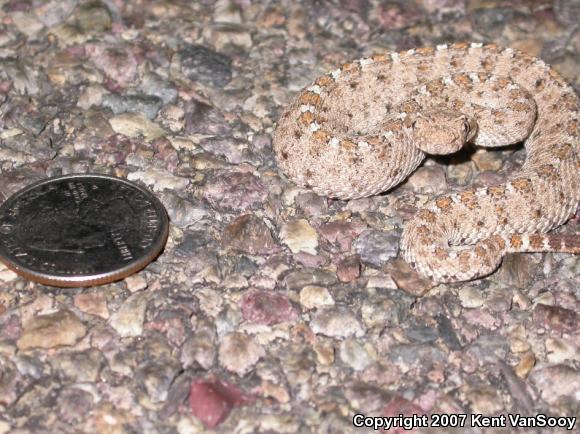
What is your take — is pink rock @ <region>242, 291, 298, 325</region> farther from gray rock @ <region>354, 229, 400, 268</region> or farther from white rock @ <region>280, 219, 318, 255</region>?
gray rock @ <region>354, 229, 400, 268</region>

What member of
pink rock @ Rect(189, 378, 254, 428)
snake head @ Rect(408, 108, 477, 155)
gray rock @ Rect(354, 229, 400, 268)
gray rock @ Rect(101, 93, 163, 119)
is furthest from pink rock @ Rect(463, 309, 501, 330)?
gray rock @ Rect(101, 93, 163, 119)

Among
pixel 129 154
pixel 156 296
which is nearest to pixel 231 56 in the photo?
pixel 129 154

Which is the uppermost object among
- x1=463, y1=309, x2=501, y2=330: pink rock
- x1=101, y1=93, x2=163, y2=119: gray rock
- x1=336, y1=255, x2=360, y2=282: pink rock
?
x1=463, y1=309, x2=501, y2=330: pink rock

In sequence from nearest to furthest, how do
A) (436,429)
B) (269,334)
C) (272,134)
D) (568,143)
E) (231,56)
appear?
1. (436,429)
2. (269,334)
3. (568,143)
4. (272,134)
5. (231,56)

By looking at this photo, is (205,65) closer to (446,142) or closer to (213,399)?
(446,142)

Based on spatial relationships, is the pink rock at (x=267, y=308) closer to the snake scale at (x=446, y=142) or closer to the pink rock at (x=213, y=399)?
the pink rock at (x=213, y=399)

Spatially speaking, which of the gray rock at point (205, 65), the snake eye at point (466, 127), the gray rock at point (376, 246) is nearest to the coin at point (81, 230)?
the gray rock at point (376, 246)

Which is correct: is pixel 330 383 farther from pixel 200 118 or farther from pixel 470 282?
pixel 200 118
